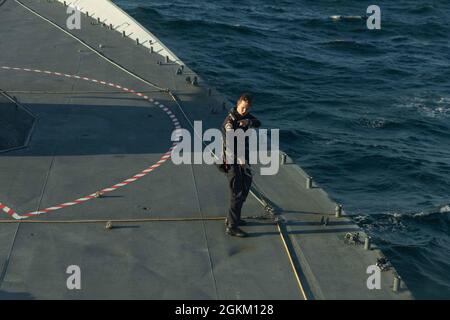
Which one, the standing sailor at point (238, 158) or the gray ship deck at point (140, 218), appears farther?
the standing sailor at point (238, 158)

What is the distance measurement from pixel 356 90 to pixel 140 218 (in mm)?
24296

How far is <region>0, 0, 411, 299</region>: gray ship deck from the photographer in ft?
46.2

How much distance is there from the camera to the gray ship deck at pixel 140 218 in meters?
14.1

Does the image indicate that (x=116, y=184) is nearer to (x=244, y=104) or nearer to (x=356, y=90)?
(x=244, y=104)

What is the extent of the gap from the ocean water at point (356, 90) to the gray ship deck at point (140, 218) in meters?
6.95

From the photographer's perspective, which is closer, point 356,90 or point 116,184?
point 116,184

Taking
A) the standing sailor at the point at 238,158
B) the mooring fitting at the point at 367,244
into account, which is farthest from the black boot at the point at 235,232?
the mooring fitting at the point at 367,244

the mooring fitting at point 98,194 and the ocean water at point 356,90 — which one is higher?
the mooring fitting at point 98,194

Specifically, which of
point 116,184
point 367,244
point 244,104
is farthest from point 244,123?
point 116,184

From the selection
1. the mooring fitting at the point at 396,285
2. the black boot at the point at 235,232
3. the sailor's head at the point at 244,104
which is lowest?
the mooring fitting at the point at 396,285

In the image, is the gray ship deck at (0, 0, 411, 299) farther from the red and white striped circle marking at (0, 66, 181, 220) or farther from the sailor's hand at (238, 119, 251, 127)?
the sailor's hand at (238, 119, 251, 127)

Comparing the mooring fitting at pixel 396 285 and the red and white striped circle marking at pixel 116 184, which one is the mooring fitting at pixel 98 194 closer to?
the red and white striped circle marking at pixel 116 184

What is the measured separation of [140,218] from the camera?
16.5 m

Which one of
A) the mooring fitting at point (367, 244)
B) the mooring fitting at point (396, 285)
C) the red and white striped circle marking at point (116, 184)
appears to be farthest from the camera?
the red and white striped circle marking at point (116, 184)
